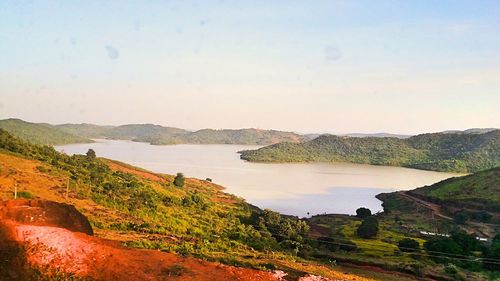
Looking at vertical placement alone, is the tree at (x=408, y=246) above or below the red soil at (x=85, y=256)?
below

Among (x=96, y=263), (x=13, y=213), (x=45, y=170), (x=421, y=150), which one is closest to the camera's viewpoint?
(x=96, y=263)

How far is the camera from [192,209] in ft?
149

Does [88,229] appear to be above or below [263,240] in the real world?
above

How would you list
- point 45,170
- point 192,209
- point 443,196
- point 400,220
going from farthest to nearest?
point 443,196 → point 400,220 → point 192,209 → point 45,170

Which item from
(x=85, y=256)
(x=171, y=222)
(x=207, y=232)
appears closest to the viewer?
(x=85, y=256)

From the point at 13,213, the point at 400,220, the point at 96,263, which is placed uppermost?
the point at 13,213

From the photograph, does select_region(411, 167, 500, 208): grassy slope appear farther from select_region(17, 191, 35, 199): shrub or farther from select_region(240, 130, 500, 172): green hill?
select_region(240, 130, 500, 172): green hill

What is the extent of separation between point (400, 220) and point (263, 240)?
39.0 m

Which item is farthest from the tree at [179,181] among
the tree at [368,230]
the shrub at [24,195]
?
the shrub at [24,195]

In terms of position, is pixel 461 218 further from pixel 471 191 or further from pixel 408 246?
pixel 408 246

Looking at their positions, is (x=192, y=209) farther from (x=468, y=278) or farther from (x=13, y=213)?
(x=13, y=213)

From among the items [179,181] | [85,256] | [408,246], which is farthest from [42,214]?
[179,181]

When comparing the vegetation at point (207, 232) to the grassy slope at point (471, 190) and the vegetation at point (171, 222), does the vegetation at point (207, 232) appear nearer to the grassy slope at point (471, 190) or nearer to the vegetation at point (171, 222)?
the vegetation at point (171, 222)

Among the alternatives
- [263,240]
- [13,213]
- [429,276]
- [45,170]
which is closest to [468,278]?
[429,276]
